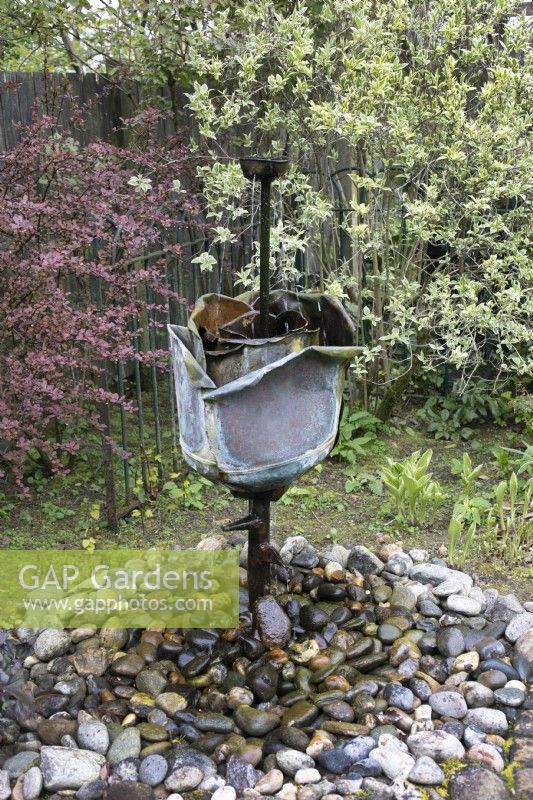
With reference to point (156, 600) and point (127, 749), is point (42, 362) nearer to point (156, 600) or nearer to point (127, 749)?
point (156, 600)

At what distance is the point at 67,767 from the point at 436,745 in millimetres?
1027

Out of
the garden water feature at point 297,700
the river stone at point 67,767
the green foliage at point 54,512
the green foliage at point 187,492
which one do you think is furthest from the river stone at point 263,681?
the green foliage at point 54,512

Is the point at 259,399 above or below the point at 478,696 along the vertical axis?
above

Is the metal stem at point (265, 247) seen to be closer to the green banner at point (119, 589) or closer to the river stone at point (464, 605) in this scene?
the green banner at point (119, 589)

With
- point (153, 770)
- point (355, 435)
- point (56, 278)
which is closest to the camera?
point (153, 770)

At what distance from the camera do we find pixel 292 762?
2400 mm

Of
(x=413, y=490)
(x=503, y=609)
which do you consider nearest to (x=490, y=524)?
(x=413, y=490)

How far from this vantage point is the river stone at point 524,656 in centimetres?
280

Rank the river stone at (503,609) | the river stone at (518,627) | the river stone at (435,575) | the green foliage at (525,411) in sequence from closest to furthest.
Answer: the river stone at (518,627) < the river stone at (503,609) < the river stone at (435,575) < the green foliage at (525,411)

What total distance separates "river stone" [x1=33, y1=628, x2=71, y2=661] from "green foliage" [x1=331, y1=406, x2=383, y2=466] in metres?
2.04

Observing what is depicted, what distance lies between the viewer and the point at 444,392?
5281mm

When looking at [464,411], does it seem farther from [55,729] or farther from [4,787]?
[4,787]

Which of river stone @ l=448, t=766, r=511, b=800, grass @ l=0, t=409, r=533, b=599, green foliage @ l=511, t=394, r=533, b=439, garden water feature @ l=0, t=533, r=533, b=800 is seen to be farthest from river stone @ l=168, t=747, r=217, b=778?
green foliage @ l=511, t=394, r=533, b=439

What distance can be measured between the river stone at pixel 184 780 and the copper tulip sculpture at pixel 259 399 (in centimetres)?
73
